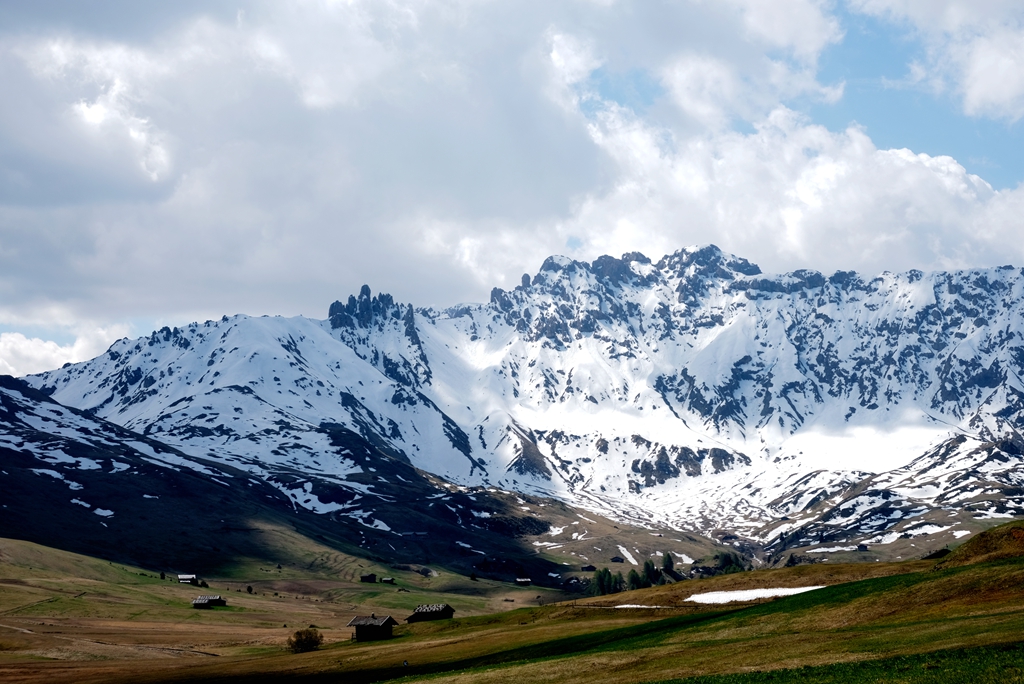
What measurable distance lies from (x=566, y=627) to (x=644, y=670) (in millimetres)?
41798

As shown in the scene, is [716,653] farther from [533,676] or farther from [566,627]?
[566,627]

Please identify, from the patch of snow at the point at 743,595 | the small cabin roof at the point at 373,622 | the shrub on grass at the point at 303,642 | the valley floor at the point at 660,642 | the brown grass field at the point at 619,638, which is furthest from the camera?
the small cabin roof at the point at 373,622

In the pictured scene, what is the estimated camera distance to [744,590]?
11488 centimetres

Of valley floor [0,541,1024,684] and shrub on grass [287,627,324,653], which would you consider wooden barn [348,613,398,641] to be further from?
shrub on grass [287,627,324,653]

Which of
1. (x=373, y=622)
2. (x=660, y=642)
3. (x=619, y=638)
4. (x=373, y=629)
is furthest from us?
(x=373, y=622)

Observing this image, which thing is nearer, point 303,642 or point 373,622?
point 303,642

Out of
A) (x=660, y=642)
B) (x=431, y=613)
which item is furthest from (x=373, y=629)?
(x=660, y=642)

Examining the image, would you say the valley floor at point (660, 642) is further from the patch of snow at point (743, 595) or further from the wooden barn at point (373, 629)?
the patch of snow at point (743, 595)

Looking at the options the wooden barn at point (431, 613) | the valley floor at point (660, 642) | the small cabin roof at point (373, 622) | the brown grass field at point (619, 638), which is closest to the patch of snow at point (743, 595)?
the valley floor at point (660, 642)

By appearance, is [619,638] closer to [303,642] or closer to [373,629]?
[303,642]

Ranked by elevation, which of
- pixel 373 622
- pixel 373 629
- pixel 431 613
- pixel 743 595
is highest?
pixel 743 595

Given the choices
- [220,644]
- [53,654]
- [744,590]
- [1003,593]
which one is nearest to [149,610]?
[220,644]

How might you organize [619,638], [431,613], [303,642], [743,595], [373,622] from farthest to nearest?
[431,613] → [373,622] → [303,642] → [743,595] → [619,638]

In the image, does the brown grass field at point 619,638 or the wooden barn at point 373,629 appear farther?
the wooden barn at point 373,629
